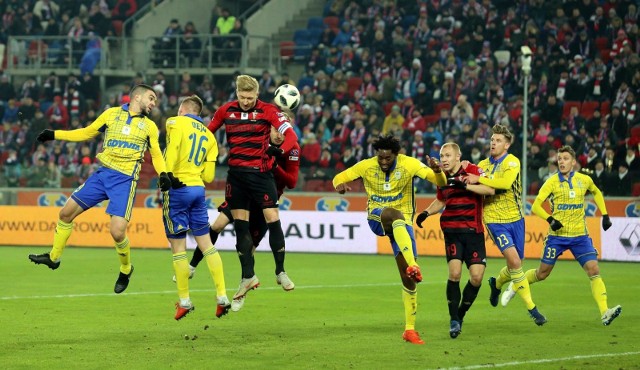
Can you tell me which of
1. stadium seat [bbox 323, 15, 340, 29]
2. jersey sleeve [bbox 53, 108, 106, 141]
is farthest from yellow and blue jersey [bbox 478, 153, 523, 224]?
stadium seat [bbox 323, 15, 340, 29]

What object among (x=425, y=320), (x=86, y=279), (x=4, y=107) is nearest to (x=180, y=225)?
(x=425, y=320)

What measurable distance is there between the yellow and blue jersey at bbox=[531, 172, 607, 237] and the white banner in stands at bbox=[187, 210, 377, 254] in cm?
1063

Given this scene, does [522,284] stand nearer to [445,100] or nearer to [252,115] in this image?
[252,115]

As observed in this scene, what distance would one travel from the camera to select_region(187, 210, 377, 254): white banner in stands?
980 inches

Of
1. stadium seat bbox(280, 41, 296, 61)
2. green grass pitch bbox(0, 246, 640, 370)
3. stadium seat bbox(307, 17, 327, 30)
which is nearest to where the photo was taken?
green grass pitch bbox(0, 246, 640, 370)

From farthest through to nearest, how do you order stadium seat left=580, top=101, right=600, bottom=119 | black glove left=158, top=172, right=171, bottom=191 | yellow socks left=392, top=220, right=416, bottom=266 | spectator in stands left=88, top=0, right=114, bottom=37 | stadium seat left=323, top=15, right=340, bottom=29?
spectator in stands left=88, top=0, right=114, bottom=37 < stadium seat left=323, top=15, right=340, bottom=29 < stadium seat left=580, top=101, right=600, bottom=119 < black glove left=158, top=172, right=171, bottom=191 < yellow socks left=392, top=220, right=416, bottom=266

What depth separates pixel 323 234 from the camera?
82.7 ft

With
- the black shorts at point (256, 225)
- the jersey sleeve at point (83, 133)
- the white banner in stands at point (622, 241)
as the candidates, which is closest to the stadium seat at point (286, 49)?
the white banner in stands at point (622, 241)

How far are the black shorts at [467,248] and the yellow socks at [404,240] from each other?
2.20 feet

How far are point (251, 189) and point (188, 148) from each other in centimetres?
97

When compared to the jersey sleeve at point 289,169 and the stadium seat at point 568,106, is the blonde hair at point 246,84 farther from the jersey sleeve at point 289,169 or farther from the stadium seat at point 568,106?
the stadium seat at point 568,106

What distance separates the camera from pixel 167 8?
36.4 m

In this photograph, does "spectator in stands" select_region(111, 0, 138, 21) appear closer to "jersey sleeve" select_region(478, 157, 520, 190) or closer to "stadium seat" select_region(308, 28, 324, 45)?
"stadium seat" select_region(308, 28, 324, 45)

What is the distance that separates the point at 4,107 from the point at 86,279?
645 inches
